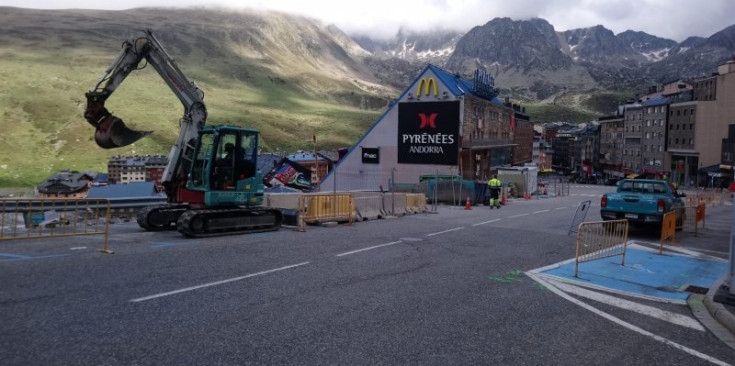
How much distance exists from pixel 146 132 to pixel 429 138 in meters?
31.8

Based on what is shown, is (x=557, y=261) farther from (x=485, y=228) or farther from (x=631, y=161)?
(x=631, y=161)

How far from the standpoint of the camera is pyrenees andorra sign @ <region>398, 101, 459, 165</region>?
4366 centimetres

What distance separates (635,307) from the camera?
26.0ft

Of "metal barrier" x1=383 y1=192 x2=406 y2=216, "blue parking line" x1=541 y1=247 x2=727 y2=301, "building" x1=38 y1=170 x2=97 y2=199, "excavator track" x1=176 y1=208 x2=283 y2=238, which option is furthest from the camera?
"building" x1=38 y1=170 x2=97 y2=199

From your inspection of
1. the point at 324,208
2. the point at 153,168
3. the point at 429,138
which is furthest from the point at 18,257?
the point at 153,168

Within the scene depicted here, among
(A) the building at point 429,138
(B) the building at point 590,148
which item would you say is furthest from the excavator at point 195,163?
(B) the building at point 590,148

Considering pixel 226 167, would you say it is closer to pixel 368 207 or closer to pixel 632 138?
pixel 368 207

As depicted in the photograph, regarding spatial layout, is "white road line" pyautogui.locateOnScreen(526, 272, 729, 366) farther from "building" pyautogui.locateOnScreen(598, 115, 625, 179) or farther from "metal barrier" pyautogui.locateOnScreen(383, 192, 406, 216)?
"building" pyautogui.locateOnScreen(598, 115, 625, 179)

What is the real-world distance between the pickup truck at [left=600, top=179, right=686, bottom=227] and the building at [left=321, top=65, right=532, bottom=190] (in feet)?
80.3

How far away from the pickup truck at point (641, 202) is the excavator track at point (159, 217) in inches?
581

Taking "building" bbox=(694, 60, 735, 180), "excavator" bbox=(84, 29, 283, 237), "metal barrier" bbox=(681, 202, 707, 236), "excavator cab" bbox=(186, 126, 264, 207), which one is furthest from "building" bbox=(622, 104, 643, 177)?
"excavator" bbox=(84, 29, 283, 237)

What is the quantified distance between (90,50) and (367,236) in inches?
6895

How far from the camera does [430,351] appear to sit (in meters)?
5.59

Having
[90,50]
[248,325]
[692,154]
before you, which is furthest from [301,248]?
[90,50]
